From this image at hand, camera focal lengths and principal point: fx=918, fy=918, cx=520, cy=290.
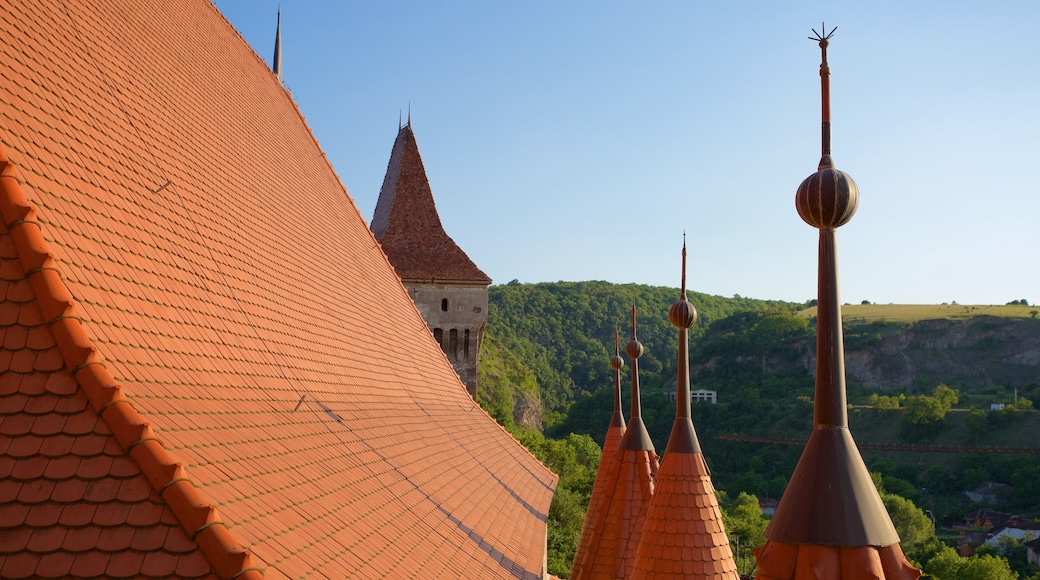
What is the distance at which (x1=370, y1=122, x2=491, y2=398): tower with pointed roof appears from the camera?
23219 millimetres

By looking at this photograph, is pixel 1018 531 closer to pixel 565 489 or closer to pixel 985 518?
pixel 985 518

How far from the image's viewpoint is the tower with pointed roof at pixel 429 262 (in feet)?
76.2

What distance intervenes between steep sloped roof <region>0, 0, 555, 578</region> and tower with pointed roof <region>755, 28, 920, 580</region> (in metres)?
2.21

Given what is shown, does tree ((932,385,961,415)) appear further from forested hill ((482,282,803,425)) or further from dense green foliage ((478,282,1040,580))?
forested hill ((482,282,803,425))

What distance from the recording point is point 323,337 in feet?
27.0

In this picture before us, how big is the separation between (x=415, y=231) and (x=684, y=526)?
1577cm

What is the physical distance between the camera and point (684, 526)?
29.1 feet

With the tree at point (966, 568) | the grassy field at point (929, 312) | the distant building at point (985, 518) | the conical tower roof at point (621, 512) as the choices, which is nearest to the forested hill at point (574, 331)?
the grassy field at point (929, 312)

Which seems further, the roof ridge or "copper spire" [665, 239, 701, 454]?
"copper spire" [665, 239, 701, 454]

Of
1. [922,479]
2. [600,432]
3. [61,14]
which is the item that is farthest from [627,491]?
[922,479]

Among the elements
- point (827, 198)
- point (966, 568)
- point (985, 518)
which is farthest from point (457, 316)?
point (985, 518)

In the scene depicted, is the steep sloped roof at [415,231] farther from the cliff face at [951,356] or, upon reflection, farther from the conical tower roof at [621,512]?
the cliff face at [951,356]

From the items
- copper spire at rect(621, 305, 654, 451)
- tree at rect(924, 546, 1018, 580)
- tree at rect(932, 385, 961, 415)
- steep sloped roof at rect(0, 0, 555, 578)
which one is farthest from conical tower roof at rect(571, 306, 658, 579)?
tree at rect(932, 385, 961, 415)

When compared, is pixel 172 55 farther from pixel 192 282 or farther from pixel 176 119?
pixel 192 282
